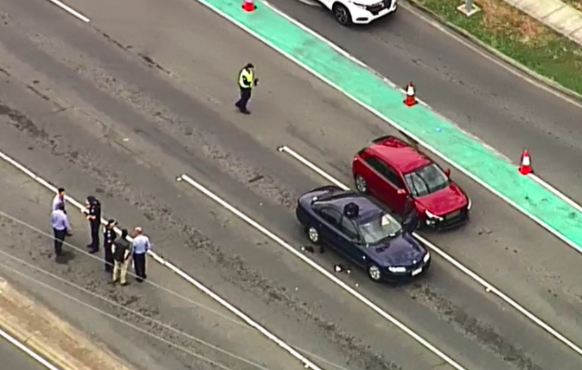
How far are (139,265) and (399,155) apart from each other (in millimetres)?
7113

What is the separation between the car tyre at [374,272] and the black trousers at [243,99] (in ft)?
22.3

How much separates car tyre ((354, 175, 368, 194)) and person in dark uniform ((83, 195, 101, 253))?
6.52 m

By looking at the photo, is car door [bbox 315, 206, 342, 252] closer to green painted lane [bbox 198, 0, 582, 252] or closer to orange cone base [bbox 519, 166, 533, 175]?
green painted lane [bbox 198, 0, 582, 252]

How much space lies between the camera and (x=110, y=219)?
33719 millimetres

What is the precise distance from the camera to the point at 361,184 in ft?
116

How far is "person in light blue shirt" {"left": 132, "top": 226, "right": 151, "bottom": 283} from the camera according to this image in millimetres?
31375

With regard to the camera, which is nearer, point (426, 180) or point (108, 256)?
point (108, 256)

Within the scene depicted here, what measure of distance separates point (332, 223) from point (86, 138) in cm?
703

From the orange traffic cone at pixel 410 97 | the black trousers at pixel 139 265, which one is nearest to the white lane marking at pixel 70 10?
the orange traffic cone at pixel 410 97

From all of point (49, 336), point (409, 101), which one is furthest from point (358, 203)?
point (49, 336)

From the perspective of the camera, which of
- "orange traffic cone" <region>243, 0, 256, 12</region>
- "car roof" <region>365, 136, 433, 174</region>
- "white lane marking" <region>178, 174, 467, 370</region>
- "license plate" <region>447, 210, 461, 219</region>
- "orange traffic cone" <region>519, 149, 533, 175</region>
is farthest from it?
"orange traffic cone" <region>243, 0, 256, 12</region>

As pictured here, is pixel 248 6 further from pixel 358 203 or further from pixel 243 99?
pixel 358 203

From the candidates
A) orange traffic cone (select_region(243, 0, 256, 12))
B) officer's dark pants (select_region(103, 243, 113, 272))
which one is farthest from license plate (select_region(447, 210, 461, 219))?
orange traffic cone (select_region(243, 0, 256, 12))

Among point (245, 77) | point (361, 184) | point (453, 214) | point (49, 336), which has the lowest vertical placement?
point (49, 336)
